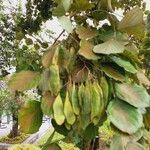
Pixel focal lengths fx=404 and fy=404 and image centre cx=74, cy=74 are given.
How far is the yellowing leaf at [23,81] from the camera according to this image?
0.63 m

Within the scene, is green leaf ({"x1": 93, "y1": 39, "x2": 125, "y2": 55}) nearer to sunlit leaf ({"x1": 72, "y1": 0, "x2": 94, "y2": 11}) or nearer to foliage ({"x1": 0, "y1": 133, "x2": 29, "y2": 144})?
sunlit leaf ({"x1": 72, "y1": 0, "x2": 94, "y2": 11})

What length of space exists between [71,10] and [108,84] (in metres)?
0.14

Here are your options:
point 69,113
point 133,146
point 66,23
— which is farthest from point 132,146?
point 66,23

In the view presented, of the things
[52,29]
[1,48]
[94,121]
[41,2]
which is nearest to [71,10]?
[94,121]

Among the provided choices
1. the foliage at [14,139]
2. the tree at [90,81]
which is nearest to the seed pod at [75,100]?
the tree at [90,81]

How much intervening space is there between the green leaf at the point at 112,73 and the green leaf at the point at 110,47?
0.03m

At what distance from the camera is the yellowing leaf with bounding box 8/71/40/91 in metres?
0.63

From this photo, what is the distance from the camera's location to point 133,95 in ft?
1.97

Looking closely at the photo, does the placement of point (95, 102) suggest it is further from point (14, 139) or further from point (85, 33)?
point (14, 139)

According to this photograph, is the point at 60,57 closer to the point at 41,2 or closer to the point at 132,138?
the point at 132,138

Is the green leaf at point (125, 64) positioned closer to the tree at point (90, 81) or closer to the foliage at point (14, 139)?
the tree at point (90, 81)

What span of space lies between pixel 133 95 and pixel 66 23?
15cm

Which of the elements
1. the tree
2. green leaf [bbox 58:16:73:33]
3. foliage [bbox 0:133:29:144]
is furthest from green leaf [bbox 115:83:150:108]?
foliage [bbox 0:133:29:144]

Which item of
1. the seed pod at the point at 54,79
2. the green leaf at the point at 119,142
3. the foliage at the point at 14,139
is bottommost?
the foliage at the point at 14,139
